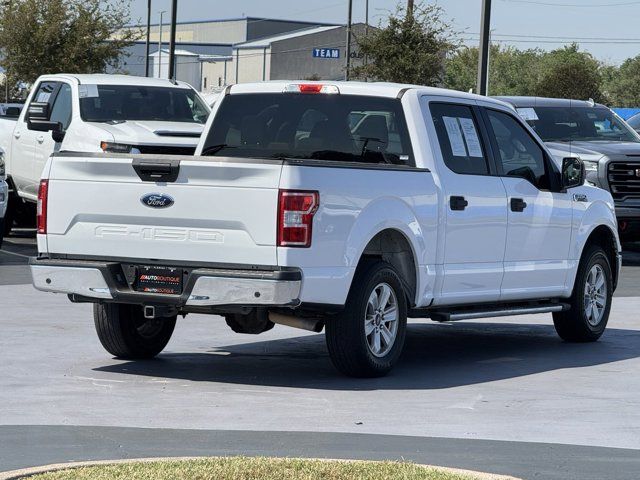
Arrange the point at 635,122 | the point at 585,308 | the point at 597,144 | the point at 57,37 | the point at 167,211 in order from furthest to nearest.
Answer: the point at 57,37
the point at 635,122
the point at 597,144
the point at 585,308
the point at 167,211

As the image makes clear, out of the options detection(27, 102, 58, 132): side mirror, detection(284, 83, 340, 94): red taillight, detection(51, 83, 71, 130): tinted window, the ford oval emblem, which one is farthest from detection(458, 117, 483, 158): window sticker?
detection(51, 83, 71, 130): tinted window

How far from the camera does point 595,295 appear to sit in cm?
1267

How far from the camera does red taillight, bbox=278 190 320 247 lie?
919cm

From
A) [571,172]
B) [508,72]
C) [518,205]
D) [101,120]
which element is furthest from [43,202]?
[508,72]

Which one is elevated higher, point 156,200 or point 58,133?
point 58,133

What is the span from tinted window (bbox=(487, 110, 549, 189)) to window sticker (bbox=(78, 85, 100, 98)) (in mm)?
8572

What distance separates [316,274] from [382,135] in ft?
5.55

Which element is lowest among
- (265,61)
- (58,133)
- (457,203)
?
(457,203)

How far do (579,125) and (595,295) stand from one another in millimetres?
9417

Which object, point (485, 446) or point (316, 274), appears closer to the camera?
point (485, 446)

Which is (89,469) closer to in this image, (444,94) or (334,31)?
(444,94)

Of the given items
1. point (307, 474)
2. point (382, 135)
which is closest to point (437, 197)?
point (382, 135)

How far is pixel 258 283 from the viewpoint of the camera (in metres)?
9.16

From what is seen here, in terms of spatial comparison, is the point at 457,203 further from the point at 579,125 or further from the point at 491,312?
the point at 579,125
